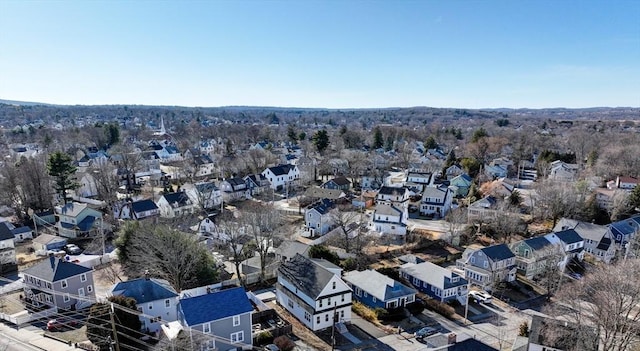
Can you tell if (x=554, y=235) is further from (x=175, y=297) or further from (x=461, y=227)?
(x=175, y=297)

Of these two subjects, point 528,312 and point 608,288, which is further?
point 528,312

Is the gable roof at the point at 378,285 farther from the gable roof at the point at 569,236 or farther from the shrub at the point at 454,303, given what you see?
the gable roof at the point at 569,236

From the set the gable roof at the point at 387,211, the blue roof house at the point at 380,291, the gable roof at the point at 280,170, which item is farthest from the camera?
the gable roof at the point at 280,170

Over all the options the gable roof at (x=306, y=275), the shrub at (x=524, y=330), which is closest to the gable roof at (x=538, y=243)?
the shrub at (x=524, y=330)

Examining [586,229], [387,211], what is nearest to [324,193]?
[387,211]

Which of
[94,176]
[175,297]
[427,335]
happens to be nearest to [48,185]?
[94,176]

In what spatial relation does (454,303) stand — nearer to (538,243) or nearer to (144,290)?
(538,243)

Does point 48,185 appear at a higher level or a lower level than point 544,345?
higher
